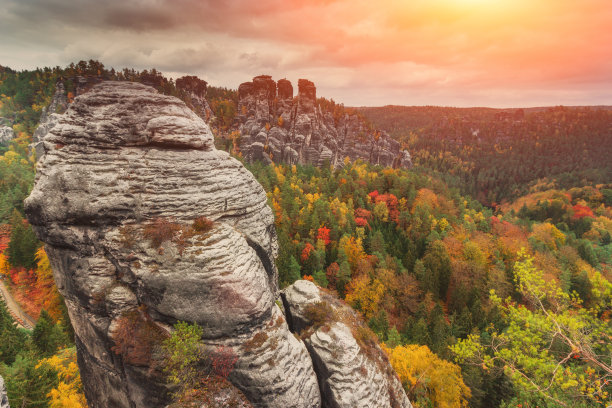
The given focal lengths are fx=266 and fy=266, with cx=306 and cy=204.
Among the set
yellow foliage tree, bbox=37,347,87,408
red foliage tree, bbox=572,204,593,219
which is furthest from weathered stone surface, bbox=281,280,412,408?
red foliage tree, bbox=572,204,593,219

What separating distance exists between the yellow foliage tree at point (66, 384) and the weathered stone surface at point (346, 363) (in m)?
17.9

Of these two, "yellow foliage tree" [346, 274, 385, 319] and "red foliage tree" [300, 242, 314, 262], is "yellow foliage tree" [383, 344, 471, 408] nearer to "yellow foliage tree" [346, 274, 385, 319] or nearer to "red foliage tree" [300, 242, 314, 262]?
"yellow foliage tree" [346, 274, 385, 319]

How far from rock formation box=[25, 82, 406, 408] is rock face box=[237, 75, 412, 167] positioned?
282ft

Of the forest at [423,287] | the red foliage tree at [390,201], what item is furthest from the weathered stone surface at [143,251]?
the red foliage tree at [390,201]

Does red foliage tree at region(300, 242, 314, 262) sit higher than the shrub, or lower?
lower

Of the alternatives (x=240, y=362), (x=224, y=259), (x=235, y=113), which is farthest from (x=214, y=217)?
(x=235, y=113)

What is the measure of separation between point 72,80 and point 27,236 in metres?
76.0

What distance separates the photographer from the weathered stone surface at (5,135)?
101 m

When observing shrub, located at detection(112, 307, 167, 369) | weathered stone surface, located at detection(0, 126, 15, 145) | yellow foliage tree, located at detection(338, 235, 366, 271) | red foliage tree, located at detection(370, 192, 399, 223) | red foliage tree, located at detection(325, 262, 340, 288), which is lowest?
red foliage tree, located at detection(325, 262, 340, 288)

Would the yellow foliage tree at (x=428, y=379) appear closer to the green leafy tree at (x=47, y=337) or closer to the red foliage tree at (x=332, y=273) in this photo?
the red foliage tree at (x=332, y=273)

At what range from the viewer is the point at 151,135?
1375cm

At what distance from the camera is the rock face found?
10225cm

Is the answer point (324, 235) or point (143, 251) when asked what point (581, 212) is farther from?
point (143, 251)

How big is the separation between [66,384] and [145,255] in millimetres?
20811
